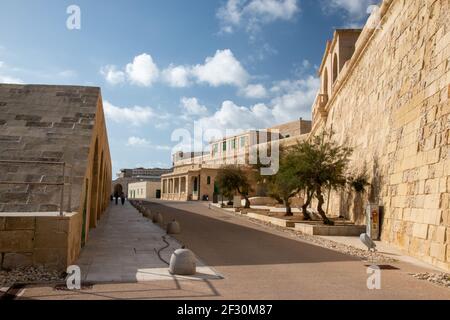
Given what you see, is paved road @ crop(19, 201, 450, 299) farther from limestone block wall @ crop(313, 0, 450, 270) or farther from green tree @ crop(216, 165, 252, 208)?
green tree @ crop(216, 165, 252, 208)

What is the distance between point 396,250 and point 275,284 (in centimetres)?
634

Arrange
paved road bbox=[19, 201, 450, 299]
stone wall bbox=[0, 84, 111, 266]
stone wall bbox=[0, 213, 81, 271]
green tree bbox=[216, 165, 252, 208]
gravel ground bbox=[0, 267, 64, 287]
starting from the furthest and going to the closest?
green tree bbox=[216, 165, 252, 208], stone wall bbox=[0, 84, 111, 266], stone wall bbox=[0, 213, 81, 271], gravel ground bbox=[0, 267, 64, 287], paved road bbox=[19, 201, 450, 299]

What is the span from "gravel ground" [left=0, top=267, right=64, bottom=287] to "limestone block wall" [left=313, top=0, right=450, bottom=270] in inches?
301

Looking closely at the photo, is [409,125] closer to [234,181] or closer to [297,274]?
[297,274]

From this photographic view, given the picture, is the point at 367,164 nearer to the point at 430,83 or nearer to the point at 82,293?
the point at 430,83

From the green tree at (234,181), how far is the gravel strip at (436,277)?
28.0 m

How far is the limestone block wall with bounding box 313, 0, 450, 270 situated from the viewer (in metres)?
9.59

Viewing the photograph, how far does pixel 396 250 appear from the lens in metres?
11.7

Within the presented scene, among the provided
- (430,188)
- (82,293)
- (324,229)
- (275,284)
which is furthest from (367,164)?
(82,293)

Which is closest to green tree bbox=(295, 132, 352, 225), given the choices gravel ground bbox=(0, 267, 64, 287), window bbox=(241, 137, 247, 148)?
gravel ground bbox=(0, 267, 64, 287)

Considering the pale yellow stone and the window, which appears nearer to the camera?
the pale yellow stone

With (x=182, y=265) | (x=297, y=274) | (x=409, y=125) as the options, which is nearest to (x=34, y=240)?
(x=182, y=265)

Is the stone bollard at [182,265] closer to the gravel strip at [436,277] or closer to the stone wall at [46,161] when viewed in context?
the stone wall at [46,161]

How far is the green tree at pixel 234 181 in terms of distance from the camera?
3653cm
